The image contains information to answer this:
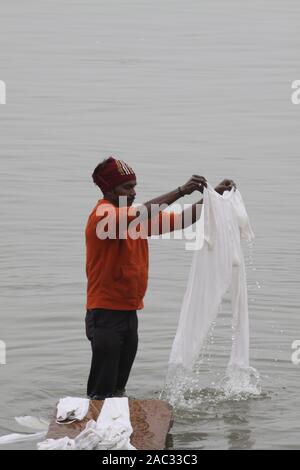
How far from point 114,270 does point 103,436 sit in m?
1.24

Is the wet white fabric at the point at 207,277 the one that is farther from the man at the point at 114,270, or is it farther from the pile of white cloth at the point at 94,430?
the pile of white cloth at the point at 94,430

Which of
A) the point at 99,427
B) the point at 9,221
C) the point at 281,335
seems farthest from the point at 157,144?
the point at 99,427

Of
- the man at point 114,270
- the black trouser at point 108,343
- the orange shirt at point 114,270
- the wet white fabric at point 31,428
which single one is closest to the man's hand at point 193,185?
the man at point 114,270

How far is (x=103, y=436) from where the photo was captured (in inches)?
304

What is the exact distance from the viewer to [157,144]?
1788 cm

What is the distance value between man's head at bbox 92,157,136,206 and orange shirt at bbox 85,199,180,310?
0.25 ft

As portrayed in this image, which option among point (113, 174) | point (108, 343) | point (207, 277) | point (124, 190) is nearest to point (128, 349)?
point (108, 343)

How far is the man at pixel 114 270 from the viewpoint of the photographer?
8422 millimetres

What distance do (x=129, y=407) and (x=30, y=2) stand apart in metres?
24.3

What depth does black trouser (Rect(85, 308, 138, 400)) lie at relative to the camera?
339 inches

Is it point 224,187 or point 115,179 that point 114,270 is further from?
point 224,187

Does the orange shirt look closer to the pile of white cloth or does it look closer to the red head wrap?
the red head wrap

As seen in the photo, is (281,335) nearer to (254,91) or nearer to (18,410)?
(18,410)

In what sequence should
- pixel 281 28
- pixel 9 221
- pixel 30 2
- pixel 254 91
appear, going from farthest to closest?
pixel 30 2
pixel 281 28
pixel 254 91
pixel 9 221
